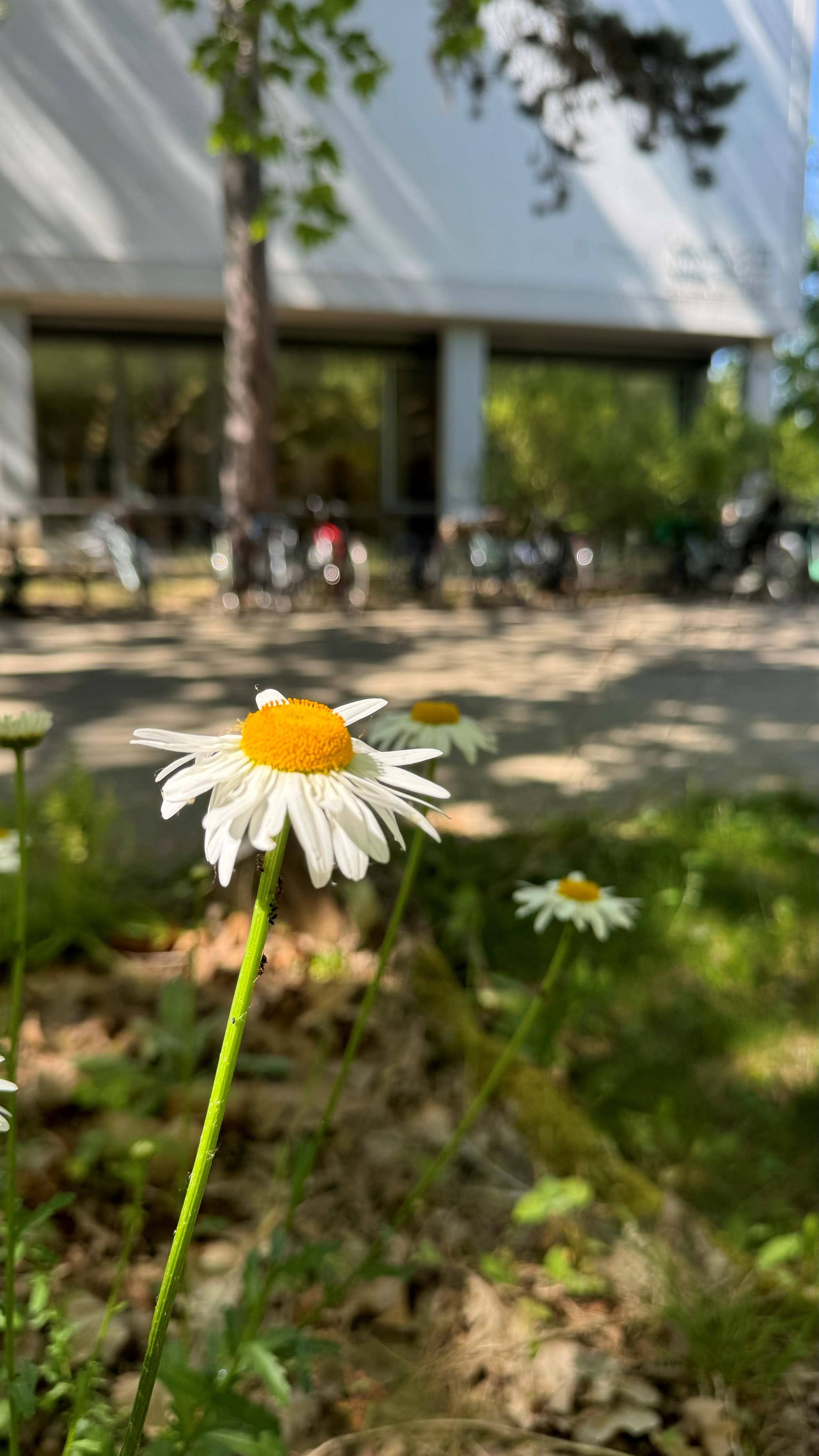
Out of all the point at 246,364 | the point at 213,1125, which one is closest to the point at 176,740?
the point at 213,1125

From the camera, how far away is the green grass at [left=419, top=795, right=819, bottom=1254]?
2104 millimetres

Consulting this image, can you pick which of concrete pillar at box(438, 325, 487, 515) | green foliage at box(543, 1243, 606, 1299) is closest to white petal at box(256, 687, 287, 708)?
green foliage at box(543, 1243, 606, 1299)

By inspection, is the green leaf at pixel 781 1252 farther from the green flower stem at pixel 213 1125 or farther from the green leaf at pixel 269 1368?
the green flower stem at pixel 213 1125

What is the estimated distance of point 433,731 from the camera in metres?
1.29

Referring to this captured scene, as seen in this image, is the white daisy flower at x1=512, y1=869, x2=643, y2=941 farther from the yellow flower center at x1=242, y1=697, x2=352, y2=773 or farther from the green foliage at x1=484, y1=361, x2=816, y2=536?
the green foliage at x1=484, y1=361, x2=816, y2=536

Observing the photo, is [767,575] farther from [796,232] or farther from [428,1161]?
[428,1161]

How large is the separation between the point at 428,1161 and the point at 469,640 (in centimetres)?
660

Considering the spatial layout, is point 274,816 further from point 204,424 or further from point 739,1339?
point 204,424

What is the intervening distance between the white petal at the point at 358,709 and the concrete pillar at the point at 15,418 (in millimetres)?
13792

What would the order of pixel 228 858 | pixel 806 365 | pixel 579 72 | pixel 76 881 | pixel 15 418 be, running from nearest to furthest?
pixel 228 858
pixel 76 881
pixel 579 72
pixel 15 418
pixel 806 365

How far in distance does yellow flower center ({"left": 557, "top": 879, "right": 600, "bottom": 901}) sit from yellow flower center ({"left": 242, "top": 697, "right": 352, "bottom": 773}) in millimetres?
809

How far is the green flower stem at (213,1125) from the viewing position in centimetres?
63

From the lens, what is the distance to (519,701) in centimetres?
548

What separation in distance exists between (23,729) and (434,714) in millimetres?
501
